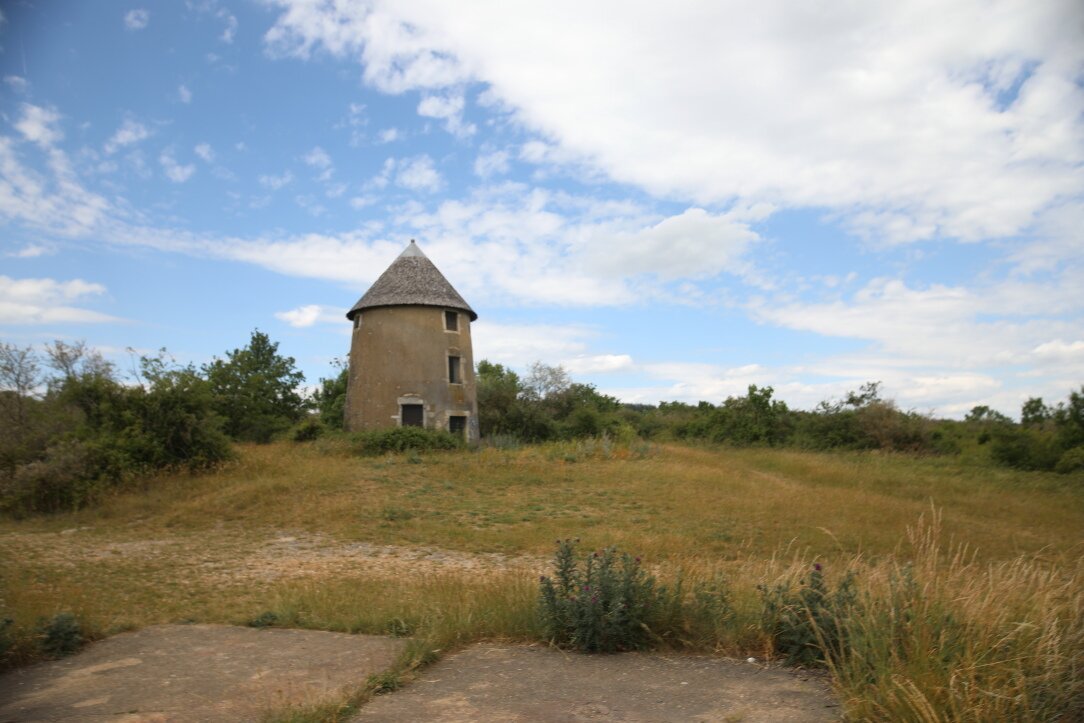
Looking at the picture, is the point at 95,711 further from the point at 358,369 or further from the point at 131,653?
the point at 358,369

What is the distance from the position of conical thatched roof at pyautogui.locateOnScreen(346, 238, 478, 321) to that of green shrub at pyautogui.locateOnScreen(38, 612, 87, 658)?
68.3 feet

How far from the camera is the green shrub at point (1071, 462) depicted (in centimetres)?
2347

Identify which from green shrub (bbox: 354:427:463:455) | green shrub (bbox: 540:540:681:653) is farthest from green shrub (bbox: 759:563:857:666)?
green shrub (bbox: 354:427:463:455)

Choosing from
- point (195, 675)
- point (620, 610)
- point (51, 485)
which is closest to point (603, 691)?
point (620, 610)

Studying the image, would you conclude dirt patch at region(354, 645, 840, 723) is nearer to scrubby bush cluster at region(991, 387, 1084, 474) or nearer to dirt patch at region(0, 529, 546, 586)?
dirt patch at region(0, 529, 546, 586)

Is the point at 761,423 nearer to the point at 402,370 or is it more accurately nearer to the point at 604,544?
the point at 402,370

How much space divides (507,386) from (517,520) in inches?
759

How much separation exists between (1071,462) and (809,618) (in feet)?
82.0

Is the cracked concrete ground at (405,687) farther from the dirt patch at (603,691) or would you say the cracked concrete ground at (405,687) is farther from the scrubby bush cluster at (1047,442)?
the scrubby bush cluster at (1047,442)

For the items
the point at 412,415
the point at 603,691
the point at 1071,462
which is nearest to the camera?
the point at 603,691

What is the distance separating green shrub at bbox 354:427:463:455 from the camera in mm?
22359

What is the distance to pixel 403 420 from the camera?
83.6 ft

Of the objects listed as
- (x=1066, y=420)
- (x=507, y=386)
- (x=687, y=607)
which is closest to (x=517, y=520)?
(x=687, y=607)

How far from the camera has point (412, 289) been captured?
86.4ft
